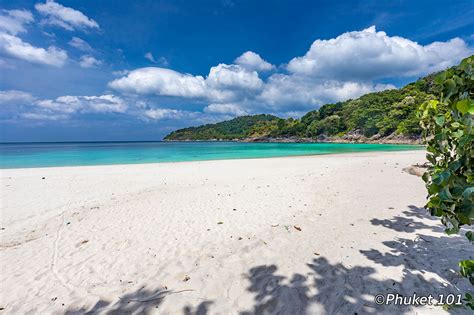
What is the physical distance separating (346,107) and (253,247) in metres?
108

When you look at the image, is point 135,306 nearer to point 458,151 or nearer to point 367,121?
point 458,151

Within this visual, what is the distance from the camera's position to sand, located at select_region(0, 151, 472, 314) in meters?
3.07

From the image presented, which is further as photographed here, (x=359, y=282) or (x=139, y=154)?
(x=139, y=154)

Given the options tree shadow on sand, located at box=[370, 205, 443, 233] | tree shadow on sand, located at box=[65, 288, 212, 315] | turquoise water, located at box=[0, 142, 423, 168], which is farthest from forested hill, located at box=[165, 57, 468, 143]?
tree shadow on sand, located at box=[65, 288, 212, 315]

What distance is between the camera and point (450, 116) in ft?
6.78

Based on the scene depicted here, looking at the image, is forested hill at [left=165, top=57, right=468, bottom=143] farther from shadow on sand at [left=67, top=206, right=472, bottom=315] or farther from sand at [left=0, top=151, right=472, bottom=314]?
shadow on sand at [left=67, top=206, right=472, bottom=315]

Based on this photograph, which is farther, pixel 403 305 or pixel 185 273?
pixel 185 273

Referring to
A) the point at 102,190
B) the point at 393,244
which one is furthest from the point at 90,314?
the point at 102,190

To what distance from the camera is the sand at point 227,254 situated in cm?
307

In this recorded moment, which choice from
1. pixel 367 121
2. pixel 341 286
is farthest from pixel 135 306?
pixel 367 121

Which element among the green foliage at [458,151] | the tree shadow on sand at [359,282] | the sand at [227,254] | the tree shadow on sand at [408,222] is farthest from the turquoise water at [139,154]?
the green foliage at [458,151]

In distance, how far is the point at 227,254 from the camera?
4.29 metres

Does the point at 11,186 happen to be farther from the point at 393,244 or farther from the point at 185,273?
the point at 393,244

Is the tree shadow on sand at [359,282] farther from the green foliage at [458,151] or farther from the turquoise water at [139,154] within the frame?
the turquoise water at [139,154]
